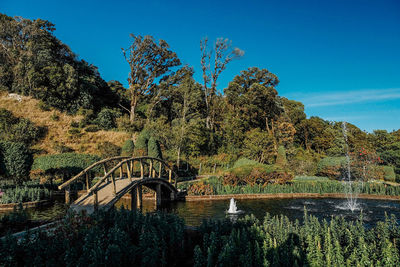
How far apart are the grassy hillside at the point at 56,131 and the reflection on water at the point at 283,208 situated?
1540 cm

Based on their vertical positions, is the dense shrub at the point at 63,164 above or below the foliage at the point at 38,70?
below

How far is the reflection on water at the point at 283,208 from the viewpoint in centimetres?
1130

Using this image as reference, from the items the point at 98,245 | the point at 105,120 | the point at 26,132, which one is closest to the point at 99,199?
the point at 98,245

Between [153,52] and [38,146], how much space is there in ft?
66.2

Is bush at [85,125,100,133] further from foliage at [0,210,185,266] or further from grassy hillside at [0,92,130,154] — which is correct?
foliage at [0,210,185,266]

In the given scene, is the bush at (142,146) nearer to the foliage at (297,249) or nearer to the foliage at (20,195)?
the foliage at (20,195)

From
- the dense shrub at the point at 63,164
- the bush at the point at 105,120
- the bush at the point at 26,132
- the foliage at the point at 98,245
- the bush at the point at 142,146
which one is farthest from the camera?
the bush at the point at 105,120

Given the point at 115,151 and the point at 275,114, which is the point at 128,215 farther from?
the point at 275,114

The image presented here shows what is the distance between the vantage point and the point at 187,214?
38.9 feet

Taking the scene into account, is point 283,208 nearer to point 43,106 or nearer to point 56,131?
point 56,131

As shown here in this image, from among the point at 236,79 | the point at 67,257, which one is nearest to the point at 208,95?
the point at 236,79

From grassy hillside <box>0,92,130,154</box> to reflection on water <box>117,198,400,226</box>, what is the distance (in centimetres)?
1540

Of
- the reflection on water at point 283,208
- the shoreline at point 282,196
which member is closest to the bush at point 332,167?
the shoreline at point 282,196

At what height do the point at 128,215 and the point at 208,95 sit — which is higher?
the point at 208,95
